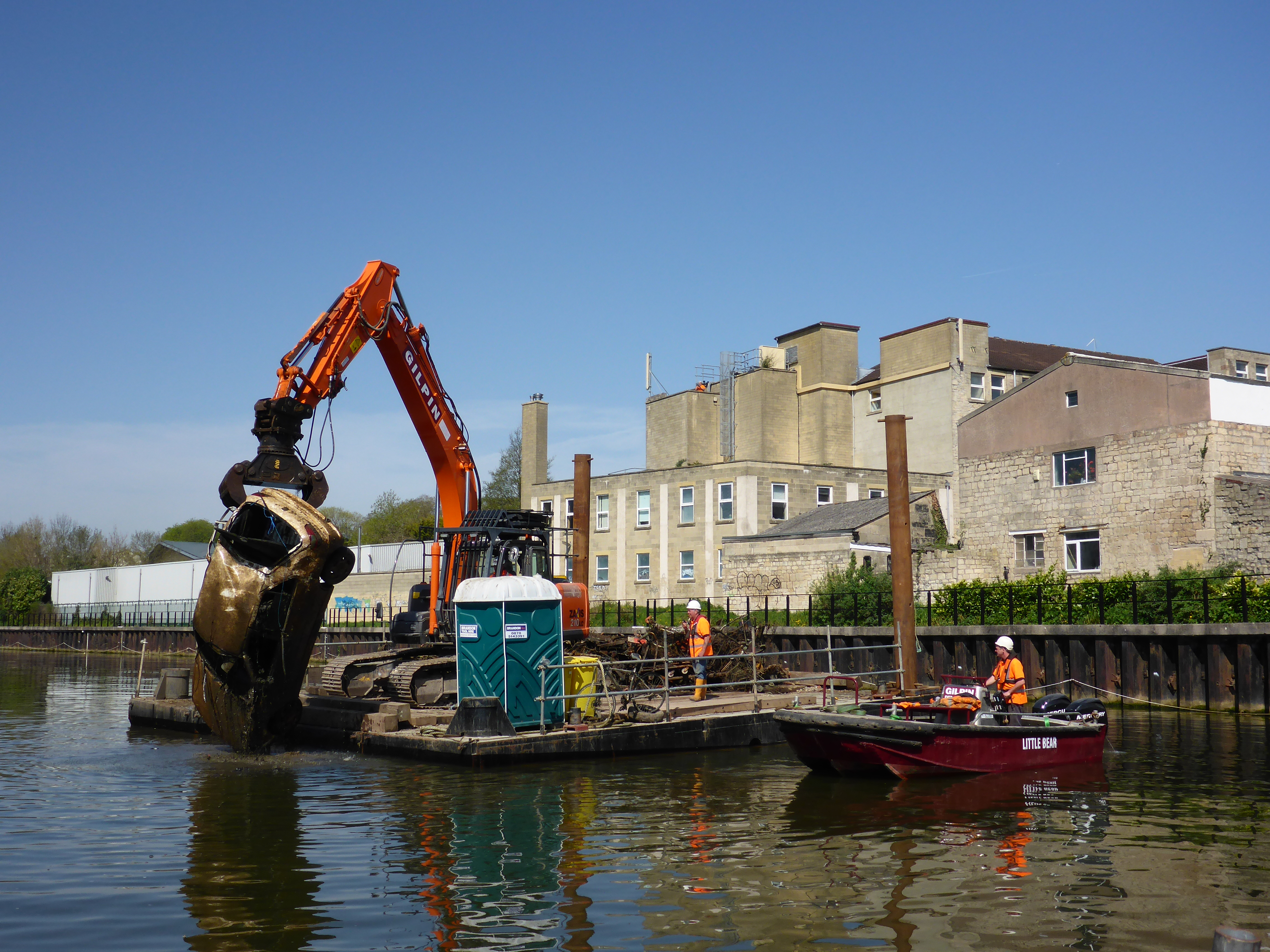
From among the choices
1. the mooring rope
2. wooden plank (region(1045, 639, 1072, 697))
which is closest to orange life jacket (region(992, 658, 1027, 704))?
the mooring rope

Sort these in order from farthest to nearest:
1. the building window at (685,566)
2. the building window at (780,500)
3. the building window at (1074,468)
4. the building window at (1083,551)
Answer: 1. the building window at (685,566)
2. the building window at (780,500)
3. the building window at (1074,468)
4. the building window at (1083,551)

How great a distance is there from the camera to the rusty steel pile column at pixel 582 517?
92.0 feet

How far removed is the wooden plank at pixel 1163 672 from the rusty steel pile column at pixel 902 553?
6.78 metres

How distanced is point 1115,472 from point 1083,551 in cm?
283

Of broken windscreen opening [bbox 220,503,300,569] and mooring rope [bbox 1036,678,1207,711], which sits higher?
broken windscreen opening [bbox 220,503,300,569]

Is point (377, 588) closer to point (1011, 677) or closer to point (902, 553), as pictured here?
point (902, 553)

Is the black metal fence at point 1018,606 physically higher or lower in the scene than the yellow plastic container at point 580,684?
higher

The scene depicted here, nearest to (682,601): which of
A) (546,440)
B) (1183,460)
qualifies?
(546,440)

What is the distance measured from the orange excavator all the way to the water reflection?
15.1 feet

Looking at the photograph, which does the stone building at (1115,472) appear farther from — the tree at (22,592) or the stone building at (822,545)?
the tree at (22,592)

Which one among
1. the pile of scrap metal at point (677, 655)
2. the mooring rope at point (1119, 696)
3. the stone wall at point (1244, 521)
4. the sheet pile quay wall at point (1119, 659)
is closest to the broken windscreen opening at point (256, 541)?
the pile of scrap metal at point (677, 655)

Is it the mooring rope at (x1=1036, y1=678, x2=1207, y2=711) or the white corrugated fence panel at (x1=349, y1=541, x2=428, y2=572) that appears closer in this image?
the mooring rope at (x1=1036, y1=678, x2=1207, y2=711)

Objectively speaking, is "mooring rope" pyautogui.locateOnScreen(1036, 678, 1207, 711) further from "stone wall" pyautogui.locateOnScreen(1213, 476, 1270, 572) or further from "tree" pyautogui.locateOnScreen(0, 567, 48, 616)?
"tree" pyautogui.locateOnScreen(0, 567, 48, 616)

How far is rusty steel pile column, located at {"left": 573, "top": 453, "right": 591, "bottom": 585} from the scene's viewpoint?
92.0 ft
